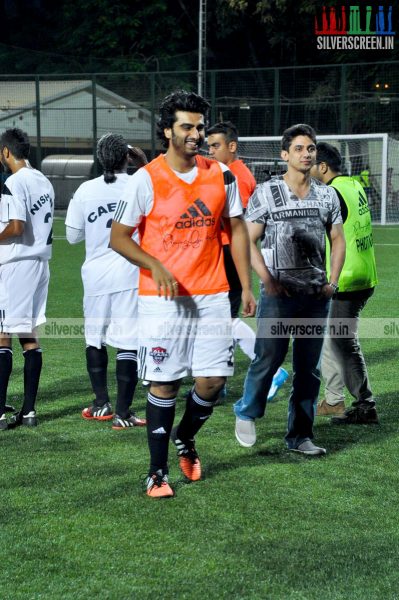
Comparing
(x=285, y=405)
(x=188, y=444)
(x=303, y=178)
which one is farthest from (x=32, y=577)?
(x=285, y=405)

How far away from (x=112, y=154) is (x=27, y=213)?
741mm

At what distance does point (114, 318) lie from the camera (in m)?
7.36

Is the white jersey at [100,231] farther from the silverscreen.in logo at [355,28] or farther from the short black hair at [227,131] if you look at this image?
the silverscreen.in logo at [355,28]

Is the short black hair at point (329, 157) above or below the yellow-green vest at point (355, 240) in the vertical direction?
above

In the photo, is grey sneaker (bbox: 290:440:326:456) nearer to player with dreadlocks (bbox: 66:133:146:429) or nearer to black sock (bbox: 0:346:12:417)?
player with dreadlocks (bbox: 66:133:146:429)

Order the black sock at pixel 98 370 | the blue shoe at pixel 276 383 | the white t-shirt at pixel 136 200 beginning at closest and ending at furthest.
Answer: the white t-shirt at pixel 136 200, the black sock at pixel 98 370, the blue shoe at pixel 276 383

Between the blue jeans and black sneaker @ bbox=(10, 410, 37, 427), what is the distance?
5.73ft

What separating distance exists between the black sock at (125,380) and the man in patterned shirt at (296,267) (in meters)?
1.20

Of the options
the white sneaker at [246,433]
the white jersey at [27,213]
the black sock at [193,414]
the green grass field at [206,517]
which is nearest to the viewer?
the green grass field at [206,517]

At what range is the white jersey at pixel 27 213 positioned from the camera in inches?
275

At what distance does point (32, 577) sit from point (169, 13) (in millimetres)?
46992

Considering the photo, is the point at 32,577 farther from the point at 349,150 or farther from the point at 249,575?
the point at 349,150

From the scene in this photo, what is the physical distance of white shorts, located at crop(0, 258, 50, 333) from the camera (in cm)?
721

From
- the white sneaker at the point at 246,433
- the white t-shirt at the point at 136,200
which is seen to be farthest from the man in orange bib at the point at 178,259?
the white sneaker at the point at 246,433
